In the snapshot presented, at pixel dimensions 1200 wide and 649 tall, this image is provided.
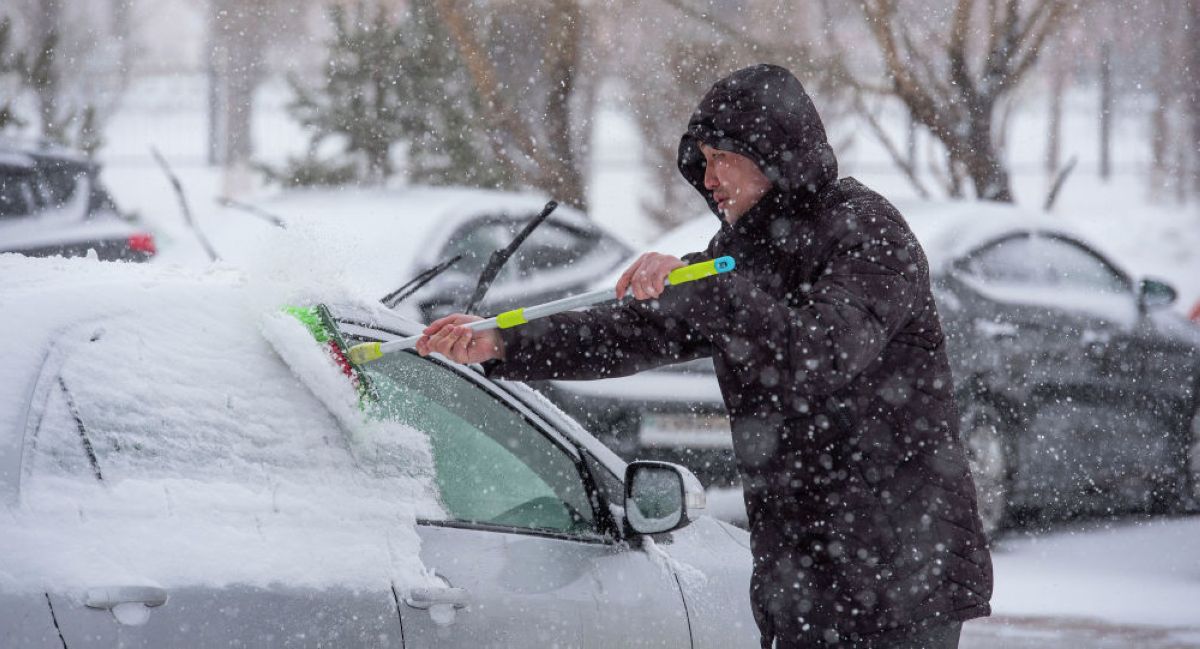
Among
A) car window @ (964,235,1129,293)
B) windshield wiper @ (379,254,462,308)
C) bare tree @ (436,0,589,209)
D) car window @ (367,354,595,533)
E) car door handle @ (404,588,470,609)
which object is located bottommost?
car door handle @ (404,588,470,609)

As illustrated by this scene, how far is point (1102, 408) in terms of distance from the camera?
7.49 m

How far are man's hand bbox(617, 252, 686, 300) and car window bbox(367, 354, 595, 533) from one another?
0.61m

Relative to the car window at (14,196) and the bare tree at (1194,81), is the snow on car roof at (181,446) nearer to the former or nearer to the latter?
the car window at (14,196)

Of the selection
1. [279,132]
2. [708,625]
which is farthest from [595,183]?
[708,625]

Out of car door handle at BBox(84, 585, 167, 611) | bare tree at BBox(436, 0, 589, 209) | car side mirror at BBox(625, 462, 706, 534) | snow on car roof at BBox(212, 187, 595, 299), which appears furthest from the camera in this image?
bare tree at BBox(436, 0, 589, 209)

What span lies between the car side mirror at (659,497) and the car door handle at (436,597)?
462mm

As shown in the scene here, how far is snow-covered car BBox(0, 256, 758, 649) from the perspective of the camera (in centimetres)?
231

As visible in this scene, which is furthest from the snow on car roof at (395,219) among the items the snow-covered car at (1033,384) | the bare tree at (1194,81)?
the bare tree at (1194,81)

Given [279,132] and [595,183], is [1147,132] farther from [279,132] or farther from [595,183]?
[279,132]

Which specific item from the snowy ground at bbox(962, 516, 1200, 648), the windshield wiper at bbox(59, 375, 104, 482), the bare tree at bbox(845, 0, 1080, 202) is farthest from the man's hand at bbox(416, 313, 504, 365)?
the bare tree at bbox(845, 0, 1080, 202)

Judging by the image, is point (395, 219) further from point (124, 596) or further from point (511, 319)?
point (124, 596)

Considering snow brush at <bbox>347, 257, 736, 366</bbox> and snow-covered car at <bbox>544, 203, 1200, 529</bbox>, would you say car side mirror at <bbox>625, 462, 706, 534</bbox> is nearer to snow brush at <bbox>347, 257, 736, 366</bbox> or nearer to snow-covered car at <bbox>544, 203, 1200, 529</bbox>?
snow brush at <bbox>347, 257, 736, 366</bbox>

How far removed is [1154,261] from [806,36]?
28.5ft

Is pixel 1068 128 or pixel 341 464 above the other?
pixel 1068 128
